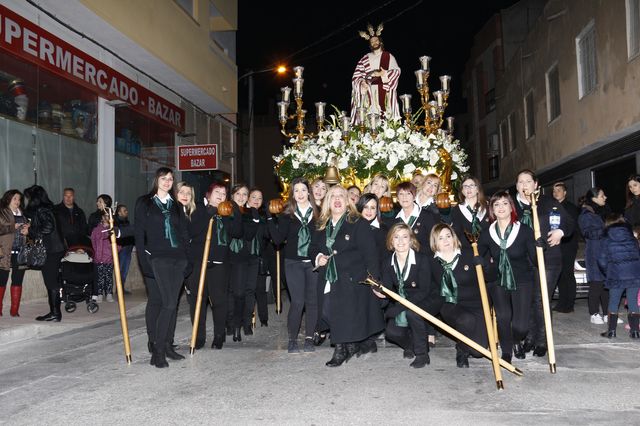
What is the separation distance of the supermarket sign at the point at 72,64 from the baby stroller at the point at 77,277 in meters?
3.70

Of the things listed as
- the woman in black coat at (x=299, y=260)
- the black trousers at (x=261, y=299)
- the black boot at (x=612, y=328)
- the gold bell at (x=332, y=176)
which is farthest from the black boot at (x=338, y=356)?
the gold bell at (x=332, y=176)

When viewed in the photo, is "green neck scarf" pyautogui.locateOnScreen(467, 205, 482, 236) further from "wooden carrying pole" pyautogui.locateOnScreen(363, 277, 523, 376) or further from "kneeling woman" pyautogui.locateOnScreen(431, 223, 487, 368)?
"wooden carrying pole" pyautogui.locateOnScreen(363, 277, 523, 376)

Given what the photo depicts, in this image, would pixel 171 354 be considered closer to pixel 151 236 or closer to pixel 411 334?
pixel 151 236

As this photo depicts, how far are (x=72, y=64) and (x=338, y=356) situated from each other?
378 inches

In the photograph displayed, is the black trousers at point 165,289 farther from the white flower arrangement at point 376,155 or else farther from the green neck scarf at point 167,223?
the white flower arrangement at point 376,155

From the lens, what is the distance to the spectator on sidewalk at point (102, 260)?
39.0 ft

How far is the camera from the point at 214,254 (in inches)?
300

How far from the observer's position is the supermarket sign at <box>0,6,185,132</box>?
11133 millimetres

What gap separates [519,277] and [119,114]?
11.9 meters

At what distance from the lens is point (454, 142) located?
10.6 meters

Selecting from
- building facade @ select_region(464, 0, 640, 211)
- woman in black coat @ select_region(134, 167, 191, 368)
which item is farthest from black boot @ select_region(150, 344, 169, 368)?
building facade @ select_region(464, 0, 640, 211)

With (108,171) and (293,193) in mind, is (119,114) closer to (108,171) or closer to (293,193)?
(108,171)

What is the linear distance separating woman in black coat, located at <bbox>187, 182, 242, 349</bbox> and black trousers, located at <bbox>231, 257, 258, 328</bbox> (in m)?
0.36

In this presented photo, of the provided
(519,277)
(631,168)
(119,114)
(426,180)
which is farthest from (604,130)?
(119,114)
